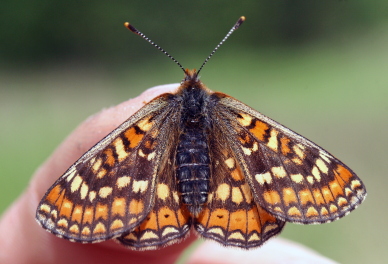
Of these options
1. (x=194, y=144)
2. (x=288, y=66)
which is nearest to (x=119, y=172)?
(x=194, y=144)

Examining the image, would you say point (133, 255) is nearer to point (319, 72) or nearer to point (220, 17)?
point (319, 72)

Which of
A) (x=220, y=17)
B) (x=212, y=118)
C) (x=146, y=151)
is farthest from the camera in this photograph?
(x=220, y=17)

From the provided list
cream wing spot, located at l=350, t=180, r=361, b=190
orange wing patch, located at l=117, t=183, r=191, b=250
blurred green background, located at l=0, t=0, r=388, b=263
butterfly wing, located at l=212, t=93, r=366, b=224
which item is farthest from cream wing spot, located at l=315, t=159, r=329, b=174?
blurred green background, located at l=0, t=0, r=388, b=263

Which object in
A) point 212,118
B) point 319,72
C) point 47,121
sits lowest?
point 212,118

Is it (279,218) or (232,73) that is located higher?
(232,73)

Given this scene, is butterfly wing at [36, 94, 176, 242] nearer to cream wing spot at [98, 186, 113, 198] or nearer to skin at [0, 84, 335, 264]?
cream wing spot at [98, 186, 113, 198]

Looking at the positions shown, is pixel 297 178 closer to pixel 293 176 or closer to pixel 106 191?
pixel 293 176

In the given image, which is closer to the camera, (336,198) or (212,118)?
(336,198)
